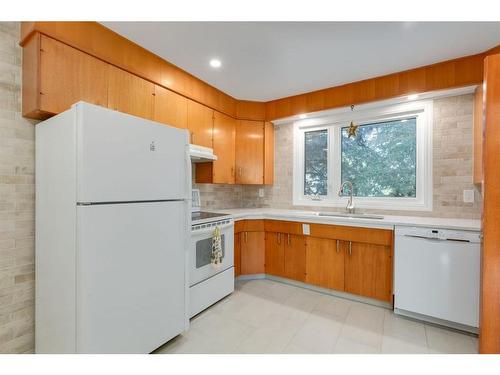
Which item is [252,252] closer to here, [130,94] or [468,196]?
[130,94]

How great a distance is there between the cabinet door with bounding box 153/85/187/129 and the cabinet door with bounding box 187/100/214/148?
0.09m

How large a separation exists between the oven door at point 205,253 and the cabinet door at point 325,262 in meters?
0.97

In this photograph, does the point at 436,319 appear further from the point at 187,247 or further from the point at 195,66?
the point at 195,66

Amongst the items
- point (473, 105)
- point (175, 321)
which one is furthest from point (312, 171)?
point (175, 321)

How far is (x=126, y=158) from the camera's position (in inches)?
57.5

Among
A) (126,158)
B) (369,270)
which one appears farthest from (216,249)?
(369,270)

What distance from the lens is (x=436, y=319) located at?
82.4 inches

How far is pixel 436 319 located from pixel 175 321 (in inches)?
87.3

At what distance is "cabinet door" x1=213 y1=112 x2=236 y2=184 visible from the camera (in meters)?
3.11

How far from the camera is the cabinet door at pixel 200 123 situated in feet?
8.90

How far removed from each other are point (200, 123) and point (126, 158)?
4.96 feet

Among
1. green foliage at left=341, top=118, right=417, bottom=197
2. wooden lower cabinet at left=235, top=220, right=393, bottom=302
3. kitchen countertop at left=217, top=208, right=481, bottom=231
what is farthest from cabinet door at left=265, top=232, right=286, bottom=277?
green foliage at left=341, top=118, right=417, bottom=197

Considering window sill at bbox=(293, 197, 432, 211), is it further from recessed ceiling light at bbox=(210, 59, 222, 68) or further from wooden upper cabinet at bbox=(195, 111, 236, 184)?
recessed ceiling light at bbox=(210, 59, 222, 68)

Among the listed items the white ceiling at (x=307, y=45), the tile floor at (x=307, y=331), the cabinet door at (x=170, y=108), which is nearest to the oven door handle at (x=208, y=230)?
the tile floor at (x=307, y=331)
